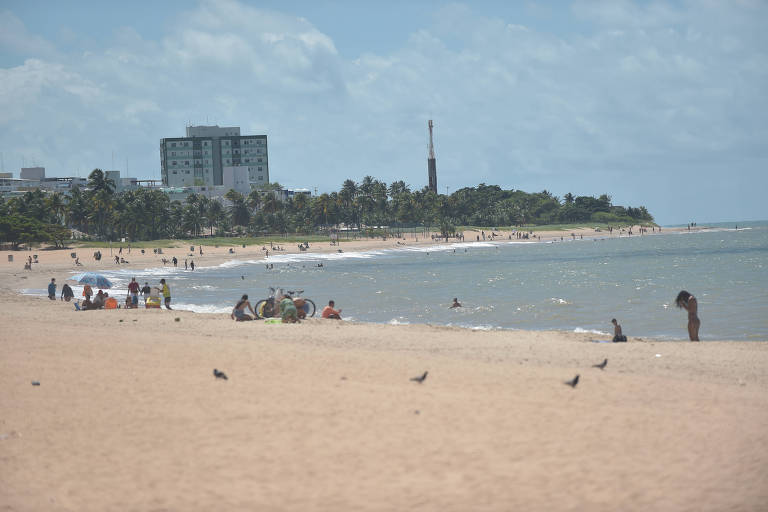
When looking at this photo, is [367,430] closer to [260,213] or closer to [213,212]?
[213,212]

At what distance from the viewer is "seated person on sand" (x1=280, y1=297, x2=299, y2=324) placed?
20922 mm

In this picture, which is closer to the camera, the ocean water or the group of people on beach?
the group of people on beach

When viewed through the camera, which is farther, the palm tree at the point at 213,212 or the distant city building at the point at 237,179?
the distant city building at the point at 237,179

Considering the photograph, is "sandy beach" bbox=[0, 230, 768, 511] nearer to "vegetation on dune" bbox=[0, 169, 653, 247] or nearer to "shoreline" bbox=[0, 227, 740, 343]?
"shoreline" bbox=[0, 227, 740, 343]

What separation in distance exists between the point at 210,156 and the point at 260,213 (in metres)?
63.2

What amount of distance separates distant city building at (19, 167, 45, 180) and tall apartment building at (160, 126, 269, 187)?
38241 millimetres

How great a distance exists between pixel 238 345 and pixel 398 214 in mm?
146566

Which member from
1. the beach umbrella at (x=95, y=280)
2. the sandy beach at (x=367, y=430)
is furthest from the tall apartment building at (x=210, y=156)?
the sandy beach at (x=367, y=430)

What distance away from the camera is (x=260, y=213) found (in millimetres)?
135625

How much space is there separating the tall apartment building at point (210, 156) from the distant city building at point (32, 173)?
1506 inches

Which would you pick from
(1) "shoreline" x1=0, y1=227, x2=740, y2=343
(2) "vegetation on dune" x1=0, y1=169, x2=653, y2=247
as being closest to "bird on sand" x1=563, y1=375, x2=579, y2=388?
(1) "shoreline" x1=0, y1=227, x2=740, y2=343

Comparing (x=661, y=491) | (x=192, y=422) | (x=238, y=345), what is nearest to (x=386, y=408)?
(x=192, y=422)

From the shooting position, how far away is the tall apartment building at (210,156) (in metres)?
190

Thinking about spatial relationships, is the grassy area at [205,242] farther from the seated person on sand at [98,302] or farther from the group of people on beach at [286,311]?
the group of people on beach at [286,311]
